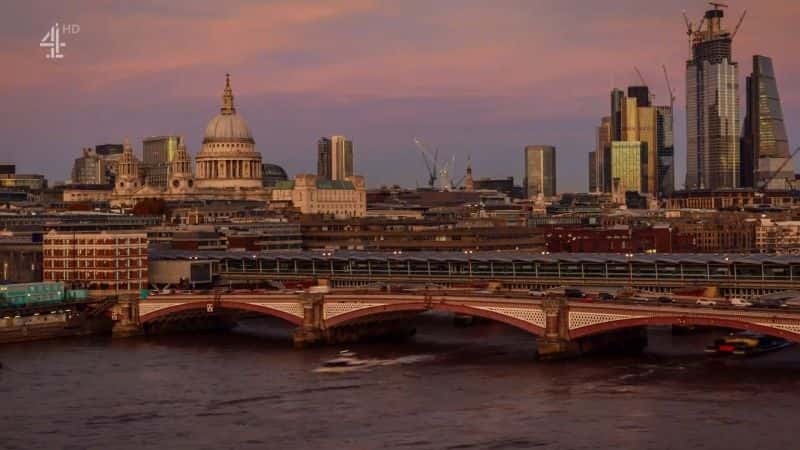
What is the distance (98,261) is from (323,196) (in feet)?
269

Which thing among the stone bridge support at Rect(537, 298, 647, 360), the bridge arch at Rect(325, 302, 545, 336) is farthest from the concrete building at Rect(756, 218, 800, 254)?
the stone bridge support at Rect(537, 298, 647, 360)

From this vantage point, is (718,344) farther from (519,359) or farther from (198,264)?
(198,264)


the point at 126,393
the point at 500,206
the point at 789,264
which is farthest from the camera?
the point at 500,206

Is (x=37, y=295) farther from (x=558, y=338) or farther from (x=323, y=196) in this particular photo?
(x=323, y=196)

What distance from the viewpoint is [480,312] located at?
5406 cm

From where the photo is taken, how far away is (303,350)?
57.0 metres

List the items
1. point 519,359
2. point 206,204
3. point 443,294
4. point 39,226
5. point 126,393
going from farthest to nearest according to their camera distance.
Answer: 1. point 206,204
2. point 39,226
3. point 443,294
4. point 519,359
5. point 126,393

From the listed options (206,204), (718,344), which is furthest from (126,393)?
(206,204)

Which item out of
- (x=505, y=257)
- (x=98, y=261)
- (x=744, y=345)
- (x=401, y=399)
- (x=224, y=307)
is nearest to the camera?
(x=401, y=399)

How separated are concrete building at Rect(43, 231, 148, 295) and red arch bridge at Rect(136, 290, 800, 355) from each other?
7.17 metres

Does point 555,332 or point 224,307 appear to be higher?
point 224,307

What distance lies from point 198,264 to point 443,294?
84.2 ft

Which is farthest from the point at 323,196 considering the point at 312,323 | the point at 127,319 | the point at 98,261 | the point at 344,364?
the point at 344,364

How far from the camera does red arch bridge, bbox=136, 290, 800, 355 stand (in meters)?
48.3
